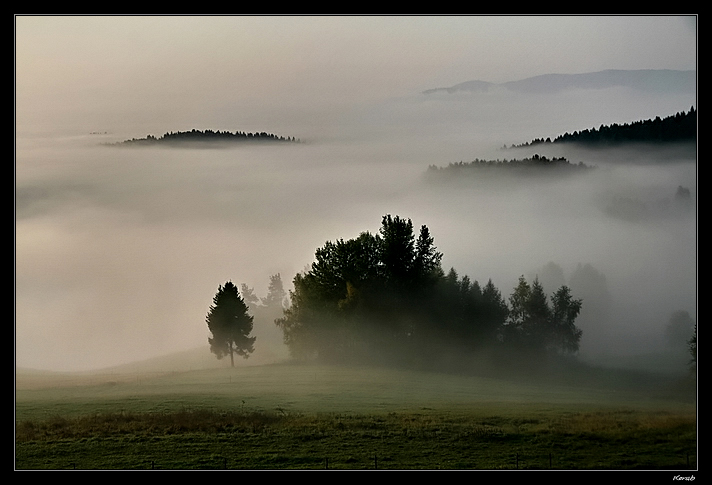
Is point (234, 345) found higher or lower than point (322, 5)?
lower

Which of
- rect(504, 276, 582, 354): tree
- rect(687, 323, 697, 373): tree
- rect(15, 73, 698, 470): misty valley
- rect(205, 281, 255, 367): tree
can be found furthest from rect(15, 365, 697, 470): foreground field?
rect(504, 276, 582, 354): tree

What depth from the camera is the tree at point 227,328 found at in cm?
1836

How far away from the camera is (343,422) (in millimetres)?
17469

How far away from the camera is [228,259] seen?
1855 cm

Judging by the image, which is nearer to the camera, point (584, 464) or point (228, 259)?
point (584, 464)

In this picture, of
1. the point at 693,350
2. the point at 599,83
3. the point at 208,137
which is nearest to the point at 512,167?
the point at 599,83

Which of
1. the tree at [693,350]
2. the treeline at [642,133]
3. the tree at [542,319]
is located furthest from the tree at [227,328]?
the tree at [693,350]

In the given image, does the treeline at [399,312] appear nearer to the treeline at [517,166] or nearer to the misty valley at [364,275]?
the misty valley at [364,275]

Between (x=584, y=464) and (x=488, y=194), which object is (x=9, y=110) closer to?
(x=488, y=194)

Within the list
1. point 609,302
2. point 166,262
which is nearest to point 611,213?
point 609,302

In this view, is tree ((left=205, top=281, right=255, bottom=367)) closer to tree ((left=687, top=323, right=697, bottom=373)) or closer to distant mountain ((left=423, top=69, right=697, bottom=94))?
distant mountain ((left=423, top=69, right=697, bottom=94))

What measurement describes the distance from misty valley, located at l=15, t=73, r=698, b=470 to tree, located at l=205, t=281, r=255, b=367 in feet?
0.15

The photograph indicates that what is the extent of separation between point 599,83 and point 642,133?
1473mm

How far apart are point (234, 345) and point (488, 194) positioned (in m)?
6.86
